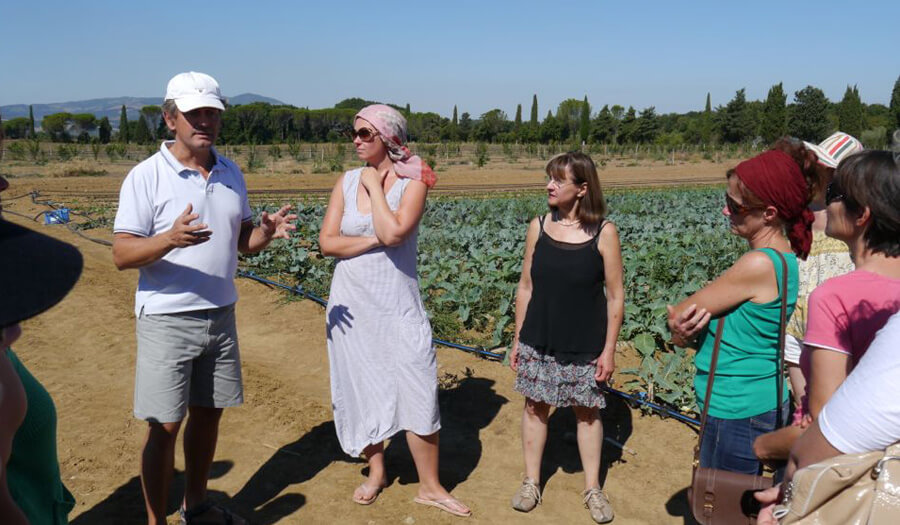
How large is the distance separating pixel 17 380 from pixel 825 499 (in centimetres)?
165

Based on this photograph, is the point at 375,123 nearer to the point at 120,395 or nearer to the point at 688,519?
the point at 688,519

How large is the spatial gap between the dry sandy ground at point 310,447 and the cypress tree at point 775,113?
161 feet

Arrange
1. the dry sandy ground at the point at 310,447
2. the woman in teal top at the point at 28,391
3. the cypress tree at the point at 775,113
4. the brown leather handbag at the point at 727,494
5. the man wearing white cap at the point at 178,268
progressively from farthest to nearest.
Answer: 1. the cypress tree at the point at 775,113
2. the dry sandy ground at the point at 310,447
3. the man wearing white cap at the point at 178,268
4. the brown leather handbag at the point at 727,494
5. the woman in teal top at the point at 28,391

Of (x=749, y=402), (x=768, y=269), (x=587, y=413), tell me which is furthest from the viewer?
(x=587, y=413)

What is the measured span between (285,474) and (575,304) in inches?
75.2

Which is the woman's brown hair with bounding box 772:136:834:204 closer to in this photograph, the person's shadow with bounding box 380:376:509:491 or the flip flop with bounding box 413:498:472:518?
the flip flop with bounding box 413:498:472:518

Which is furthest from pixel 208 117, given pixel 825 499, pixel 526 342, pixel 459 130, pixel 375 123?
pixel 459 130

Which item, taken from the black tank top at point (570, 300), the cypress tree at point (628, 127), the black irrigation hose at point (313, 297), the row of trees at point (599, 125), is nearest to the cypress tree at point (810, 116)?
the row of trees at point (599, 125)

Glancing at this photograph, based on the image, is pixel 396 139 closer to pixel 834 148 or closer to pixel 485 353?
pixel 834 148

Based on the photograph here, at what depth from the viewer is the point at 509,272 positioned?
7148 mm


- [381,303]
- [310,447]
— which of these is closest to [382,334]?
[381,303]

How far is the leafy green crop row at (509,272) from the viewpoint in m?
5.45

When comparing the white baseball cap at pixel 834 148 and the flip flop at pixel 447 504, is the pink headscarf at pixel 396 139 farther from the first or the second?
the white baseball cap at pixel 834 148

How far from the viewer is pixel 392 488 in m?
3.79
